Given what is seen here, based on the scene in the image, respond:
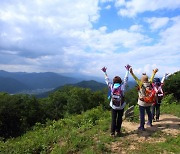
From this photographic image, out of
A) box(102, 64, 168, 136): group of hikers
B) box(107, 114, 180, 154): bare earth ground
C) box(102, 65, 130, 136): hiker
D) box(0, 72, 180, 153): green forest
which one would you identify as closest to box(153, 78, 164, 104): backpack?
box(107, 114, 180, 154): bare earth ground

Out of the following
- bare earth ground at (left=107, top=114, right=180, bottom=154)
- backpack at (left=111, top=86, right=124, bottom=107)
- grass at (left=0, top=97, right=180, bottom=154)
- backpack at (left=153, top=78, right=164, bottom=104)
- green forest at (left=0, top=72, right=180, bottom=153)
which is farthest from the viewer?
backpack at (left=153, top=78, right=164, bottom=104)

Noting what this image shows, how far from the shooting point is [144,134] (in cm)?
1116

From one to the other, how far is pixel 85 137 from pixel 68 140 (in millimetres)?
687

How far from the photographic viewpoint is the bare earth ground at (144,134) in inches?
400

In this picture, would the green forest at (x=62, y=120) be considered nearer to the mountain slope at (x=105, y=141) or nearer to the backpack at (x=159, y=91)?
the mountain slope at (x=105, y=141)

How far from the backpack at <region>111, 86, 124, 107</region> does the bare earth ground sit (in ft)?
4.48

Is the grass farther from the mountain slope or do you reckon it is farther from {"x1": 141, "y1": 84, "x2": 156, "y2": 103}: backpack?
{"x1": 141, "y1": 84, "x2": 156, "y2": 103}: backpack

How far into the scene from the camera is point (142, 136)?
10953mm

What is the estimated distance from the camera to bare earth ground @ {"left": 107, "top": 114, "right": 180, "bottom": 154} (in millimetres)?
10160

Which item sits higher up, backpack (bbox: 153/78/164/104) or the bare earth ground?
backpack (bbox: 153/78/164/104)

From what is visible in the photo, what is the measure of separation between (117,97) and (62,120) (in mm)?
6369

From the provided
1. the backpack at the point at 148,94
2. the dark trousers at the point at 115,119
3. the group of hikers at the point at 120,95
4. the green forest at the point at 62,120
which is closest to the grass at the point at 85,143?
the green forest at the point at 62,120

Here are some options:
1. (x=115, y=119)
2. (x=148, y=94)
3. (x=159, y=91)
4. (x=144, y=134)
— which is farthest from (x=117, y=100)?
(x=159, y=91)

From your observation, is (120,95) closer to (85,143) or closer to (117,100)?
(117,100)
